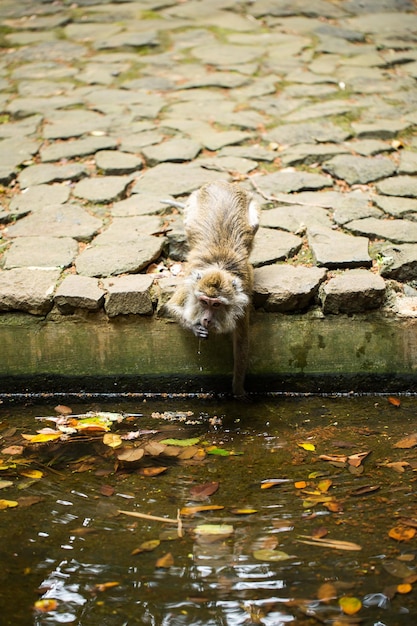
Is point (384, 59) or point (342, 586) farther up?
point (384, 59)

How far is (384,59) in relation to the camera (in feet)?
34.0

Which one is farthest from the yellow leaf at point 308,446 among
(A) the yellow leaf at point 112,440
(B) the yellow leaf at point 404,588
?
(B) the yellow leaf at point 404,588

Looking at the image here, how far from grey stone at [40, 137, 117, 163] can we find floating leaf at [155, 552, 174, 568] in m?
4.81

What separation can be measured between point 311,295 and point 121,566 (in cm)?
249

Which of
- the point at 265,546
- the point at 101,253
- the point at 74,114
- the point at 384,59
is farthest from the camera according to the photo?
the point at 384,59

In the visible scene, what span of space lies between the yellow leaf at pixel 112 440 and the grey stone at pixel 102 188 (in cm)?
245

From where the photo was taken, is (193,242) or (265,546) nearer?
(265,546)

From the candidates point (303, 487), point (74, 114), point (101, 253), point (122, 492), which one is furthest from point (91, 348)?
point (74, 114)

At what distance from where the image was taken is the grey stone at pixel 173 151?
7727mm

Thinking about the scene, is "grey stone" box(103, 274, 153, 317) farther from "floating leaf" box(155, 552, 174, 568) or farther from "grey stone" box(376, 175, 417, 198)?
"grey stone" box(376, 175, 417, 198)

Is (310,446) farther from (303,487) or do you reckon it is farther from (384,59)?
(384,59)

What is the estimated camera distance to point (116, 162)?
7.62m

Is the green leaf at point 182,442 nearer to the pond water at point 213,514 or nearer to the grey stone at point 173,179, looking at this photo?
the pond water at point 213,514

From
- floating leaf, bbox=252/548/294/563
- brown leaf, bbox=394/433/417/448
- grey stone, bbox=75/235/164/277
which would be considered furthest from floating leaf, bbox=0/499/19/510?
brown leaf, bbox=394/433/417/448
